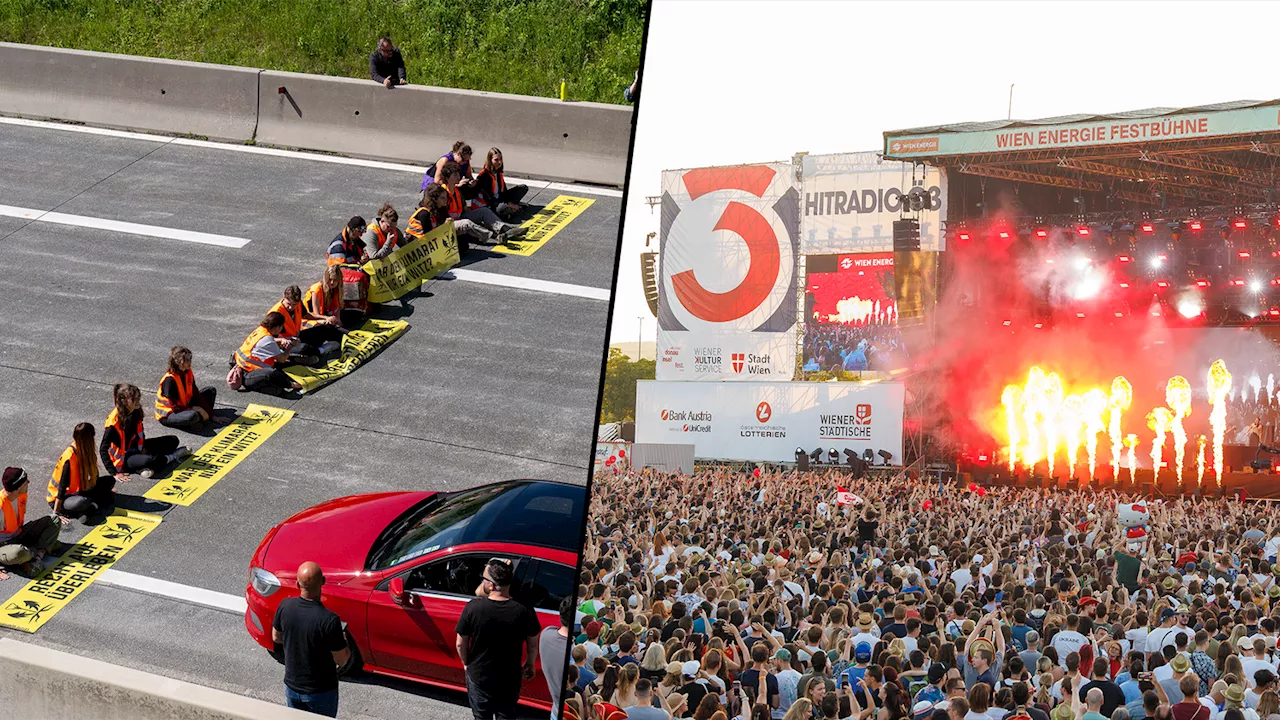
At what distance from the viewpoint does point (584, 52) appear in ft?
65.4

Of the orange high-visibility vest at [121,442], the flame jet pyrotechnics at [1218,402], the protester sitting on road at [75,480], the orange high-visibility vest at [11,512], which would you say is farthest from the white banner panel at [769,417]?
the orange high-visibility vest at [121,442]

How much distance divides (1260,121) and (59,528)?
915 cm

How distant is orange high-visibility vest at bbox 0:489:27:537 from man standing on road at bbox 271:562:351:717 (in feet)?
11.1

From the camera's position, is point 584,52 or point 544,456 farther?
point 584,52

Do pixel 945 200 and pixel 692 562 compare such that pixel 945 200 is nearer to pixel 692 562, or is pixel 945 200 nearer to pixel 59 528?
pixel 692 562

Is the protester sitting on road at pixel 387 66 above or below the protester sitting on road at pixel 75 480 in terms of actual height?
above

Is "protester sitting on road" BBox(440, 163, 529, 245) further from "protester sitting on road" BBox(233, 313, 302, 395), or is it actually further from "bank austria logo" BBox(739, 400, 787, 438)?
"bank austria logo" BBox(739, 400, 787, 438)

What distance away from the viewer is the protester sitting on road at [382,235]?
14.2 m

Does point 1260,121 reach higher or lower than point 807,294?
higher

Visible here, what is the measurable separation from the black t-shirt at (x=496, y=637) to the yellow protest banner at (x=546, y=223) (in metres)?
9.37

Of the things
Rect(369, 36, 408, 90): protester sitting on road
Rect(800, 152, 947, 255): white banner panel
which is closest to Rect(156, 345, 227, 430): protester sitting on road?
Rect(369, 36, 408, 90): protester sitting on road

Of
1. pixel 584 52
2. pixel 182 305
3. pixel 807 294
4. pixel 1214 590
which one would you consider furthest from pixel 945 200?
pixel 584 52

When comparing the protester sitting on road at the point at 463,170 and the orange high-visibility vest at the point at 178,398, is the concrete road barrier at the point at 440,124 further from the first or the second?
the orange high-visibility vest at the point at 178,398

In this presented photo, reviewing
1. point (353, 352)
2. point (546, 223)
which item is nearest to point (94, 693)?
point (353, 352)
